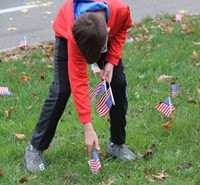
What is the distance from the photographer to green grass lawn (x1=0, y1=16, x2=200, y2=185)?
11.4 ft

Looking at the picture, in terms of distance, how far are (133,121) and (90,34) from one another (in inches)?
65.7

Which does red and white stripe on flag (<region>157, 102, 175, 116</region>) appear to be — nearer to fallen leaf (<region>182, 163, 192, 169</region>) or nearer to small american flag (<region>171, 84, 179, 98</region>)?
small american flag (<region>171, 84, 179, 98</region>)

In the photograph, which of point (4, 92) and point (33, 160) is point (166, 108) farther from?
point (4, 92)

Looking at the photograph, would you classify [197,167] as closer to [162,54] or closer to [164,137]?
[164,137]

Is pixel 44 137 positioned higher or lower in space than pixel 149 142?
higher

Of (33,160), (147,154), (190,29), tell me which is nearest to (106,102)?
(147,154)

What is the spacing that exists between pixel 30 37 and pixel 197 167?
4.51 metres

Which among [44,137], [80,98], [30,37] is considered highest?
[80,98]

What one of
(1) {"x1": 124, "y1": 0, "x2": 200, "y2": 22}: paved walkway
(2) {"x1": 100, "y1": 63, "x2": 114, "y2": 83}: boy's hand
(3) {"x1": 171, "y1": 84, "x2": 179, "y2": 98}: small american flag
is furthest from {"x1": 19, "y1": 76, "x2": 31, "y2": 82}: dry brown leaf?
(1) {"x1": 124, "y1": 0, "x2": 200, "y2": 22}: paved walkway

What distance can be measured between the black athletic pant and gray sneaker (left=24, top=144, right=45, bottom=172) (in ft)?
0.17

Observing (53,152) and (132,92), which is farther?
(132,92)

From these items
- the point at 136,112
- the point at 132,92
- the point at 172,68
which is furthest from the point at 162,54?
the point at 136,112

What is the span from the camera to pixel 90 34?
107 inches

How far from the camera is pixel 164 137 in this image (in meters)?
3.93
